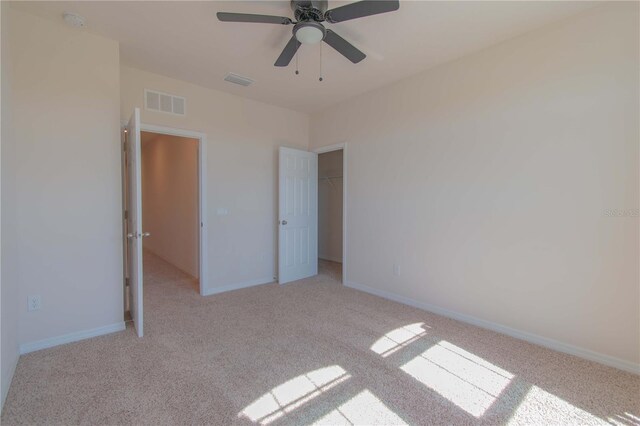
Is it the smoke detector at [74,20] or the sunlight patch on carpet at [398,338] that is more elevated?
the smoke detector at [74,20]

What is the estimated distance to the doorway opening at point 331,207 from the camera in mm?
6219

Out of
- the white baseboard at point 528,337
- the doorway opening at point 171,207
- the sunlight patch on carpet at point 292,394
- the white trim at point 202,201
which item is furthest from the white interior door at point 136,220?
the white baseboard at point 528,337

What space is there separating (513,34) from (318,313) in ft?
10.9

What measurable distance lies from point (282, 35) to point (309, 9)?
635 millimetres

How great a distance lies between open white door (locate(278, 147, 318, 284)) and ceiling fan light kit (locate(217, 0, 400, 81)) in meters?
2.23

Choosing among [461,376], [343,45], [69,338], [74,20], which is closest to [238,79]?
[74,20]

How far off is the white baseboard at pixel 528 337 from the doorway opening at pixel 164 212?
2.73 metres

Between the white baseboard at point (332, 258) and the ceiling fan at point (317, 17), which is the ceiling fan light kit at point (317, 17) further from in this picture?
the white baseboard at point (332, 258)

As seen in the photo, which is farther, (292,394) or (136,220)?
(136,220)

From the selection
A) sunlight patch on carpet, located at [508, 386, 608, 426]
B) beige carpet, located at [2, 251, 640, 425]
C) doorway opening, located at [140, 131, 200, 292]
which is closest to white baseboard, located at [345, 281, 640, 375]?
beige carpet, located at [2, 251, 640, 425]

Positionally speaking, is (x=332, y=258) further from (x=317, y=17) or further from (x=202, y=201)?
(x=317, y=17)

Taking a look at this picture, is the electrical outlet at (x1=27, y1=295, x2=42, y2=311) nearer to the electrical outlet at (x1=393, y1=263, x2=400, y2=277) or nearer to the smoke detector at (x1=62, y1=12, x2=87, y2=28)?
the smoke detector at (x1=62, y1=12, x2=87, y2=28)

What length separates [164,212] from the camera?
20.0 feet

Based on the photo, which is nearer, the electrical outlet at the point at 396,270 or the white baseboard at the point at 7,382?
the white baseboard at the point at 7,382
